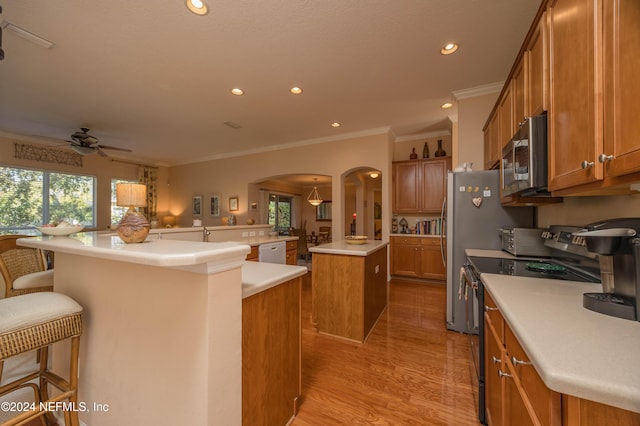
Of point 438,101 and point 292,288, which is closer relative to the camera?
point 292,288

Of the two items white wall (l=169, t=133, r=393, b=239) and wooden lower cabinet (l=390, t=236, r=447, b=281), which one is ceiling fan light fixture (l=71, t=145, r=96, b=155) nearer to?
white wall (l=169, t=133, r=393, b=239)

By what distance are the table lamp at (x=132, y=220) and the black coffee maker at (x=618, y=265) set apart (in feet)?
5.94

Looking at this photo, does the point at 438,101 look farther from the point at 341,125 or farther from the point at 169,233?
the point at 169,233

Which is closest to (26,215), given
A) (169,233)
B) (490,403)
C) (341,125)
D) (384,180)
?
(169,233)

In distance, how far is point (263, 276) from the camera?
135cm

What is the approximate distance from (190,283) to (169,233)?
2.86 m

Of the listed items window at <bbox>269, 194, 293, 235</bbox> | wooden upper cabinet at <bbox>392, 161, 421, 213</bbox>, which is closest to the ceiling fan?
window at <bbox>269, 194, 293, 235</bbox>

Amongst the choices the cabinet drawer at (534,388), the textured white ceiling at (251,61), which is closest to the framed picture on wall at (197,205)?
the textured white ceiling at (251,61)

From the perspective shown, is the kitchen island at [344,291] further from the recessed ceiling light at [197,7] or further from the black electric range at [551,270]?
the recessed ceiling light at [197,7]

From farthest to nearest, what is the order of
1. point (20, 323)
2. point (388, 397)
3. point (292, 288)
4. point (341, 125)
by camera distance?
point (341, 125) < point (388, 397) < point (292, 288) < point (20, 323)

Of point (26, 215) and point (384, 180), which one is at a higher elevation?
point (384, 180)

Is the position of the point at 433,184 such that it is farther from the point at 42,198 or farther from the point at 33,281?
the point at 42,198

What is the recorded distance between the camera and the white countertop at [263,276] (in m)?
1.17

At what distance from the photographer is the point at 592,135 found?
0.95 m
